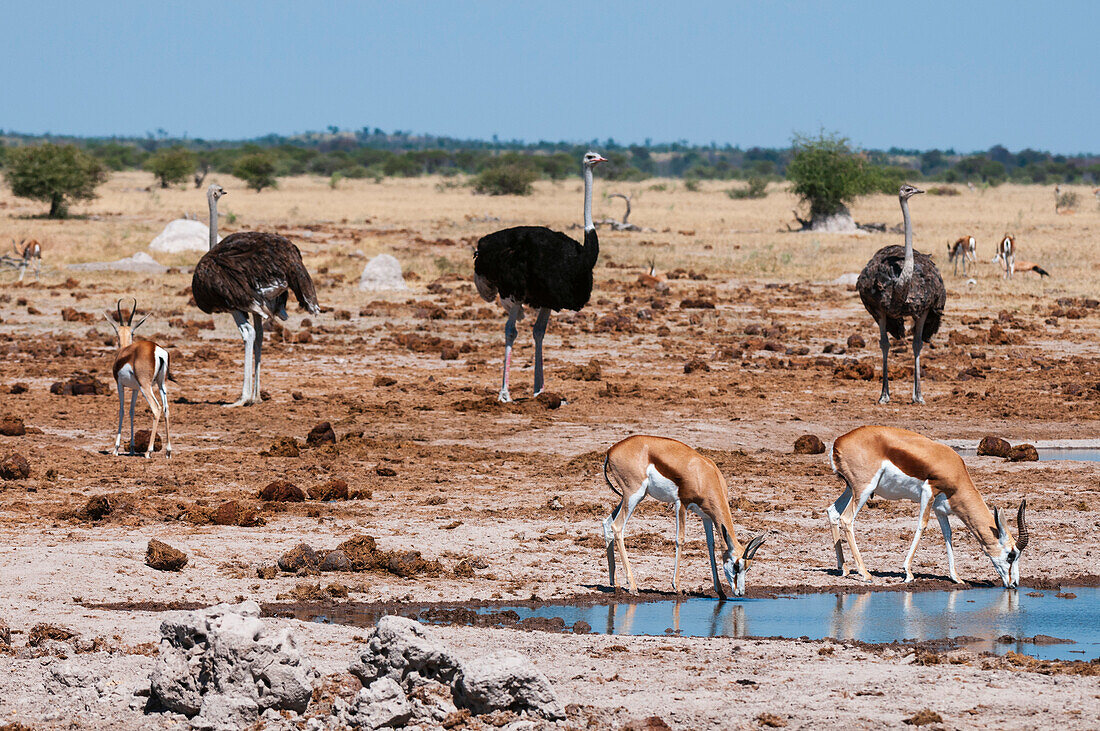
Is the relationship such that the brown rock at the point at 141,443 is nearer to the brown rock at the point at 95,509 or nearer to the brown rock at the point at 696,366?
the brown rock at the point at 95,509

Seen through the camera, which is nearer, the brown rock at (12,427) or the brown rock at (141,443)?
the brown rock at (141,443)

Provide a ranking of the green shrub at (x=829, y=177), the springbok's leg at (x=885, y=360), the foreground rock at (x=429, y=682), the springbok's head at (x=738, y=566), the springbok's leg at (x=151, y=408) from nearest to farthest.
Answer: the foreground rock at (x=429, y=682)
the springbok's head at (x=738, y=566)
the springbok's leg at (x=151, y=408)
the springbok's leg at (x=885, y=360)
the green shrub at (x=829, y=177)

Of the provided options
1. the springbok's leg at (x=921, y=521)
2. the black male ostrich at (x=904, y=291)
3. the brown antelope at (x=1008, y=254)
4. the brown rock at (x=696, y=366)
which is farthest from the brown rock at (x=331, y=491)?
the brown antelope at (x=1008, y=254)

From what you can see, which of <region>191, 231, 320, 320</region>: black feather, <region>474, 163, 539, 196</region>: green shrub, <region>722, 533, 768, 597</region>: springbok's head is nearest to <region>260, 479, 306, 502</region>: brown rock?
<region>722, 533, 768, 597</region>: springbok's head

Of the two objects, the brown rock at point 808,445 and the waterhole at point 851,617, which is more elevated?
the brown rock at point 808,445

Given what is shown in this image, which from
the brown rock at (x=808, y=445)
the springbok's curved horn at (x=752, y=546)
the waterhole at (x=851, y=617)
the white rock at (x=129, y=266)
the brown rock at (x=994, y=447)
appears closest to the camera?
the waterhole at (x=851, y=617)

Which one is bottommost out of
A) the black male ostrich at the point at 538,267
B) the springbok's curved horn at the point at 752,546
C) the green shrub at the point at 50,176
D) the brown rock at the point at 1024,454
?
the brown rock at the point at 1024,454

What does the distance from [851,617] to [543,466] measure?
18.6 ft

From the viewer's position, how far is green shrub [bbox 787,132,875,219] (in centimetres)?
5028

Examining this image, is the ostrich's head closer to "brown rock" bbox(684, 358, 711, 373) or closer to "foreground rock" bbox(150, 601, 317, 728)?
"brown rock" bbox(684, 358, 711, 373)

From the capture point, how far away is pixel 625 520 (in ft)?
30.3

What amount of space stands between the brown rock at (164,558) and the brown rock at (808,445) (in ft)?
24.4

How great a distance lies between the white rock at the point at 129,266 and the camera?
34031 mm

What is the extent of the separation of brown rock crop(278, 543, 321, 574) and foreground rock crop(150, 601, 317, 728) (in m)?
3.01
